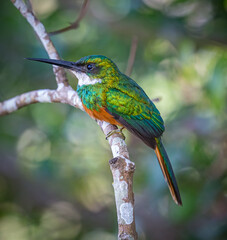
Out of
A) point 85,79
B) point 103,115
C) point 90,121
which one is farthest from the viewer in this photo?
point 90,121

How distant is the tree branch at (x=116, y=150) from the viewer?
153 cm

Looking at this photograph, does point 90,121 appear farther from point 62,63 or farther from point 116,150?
point 116,150

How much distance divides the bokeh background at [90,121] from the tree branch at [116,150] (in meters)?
1.04

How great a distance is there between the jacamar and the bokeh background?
73cm

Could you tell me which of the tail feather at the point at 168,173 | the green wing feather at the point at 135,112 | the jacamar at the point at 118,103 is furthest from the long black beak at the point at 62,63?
the tail feather at the point at 168,173

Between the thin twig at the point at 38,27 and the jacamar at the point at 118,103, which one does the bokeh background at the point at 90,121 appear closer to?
the jacamar at the point at 118,103

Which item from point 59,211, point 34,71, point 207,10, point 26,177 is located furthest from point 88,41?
point 59,211

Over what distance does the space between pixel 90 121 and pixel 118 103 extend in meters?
1.63

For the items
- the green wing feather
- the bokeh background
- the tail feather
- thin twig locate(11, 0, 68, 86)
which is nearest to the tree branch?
thin twig locate(11, 0, 68, 86)

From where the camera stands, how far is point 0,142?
376 centimetres

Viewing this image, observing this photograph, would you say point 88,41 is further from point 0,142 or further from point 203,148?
point 203,148

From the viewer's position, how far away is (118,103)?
8.09 ft

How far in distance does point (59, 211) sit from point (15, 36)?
1969mm

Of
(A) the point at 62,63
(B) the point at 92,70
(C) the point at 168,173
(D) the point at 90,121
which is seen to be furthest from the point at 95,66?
(D) the point at 90,121
